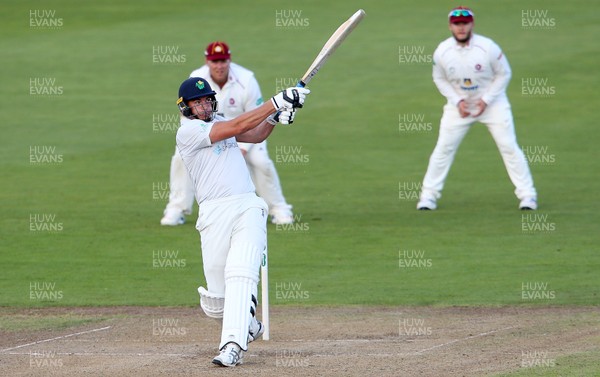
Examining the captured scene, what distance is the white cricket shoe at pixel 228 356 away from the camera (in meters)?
9.87

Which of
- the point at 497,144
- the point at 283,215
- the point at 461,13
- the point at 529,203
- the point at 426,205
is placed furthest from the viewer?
the point at 426,205

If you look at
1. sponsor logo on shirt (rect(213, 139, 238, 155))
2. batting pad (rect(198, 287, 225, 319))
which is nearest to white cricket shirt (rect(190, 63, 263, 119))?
sponsor logo on shirt (rect(213, 139, 238, 155))

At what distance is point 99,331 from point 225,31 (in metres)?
18.8

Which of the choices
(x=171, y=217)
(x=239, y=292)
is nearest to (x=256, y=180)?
(x=171, y=217)

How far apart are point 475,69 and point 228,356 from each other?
862 cm

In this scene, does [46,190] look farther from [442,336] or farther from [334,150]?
[442,336]

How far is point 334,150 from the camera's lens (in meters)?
22.2

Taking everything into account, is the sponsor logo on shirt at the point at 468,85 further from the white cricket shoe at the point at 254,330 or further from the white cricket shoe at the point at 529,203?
the white cricket shoe at the point at 254,330

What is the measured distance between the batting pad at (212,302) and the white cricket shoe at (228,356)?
0.56 meters

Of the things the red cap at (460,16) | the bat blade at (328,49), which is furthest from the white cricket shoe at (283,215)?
the bat blade at (328,49)

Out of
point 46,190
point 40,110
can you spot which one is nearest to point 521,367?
point 46,190

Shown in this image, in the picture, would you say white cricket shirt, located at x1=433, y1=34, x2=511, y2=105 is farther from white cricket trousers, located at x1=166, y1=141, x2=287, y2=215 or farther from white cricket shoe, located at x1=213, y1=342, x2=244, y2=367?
white cricket shoe, located at x1=213, y1=342, x2=244, y2=367

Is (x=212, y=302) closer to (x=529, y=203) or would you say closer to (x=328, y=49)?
(x=328, y=49)

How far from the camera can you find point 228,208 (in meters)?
10.2
